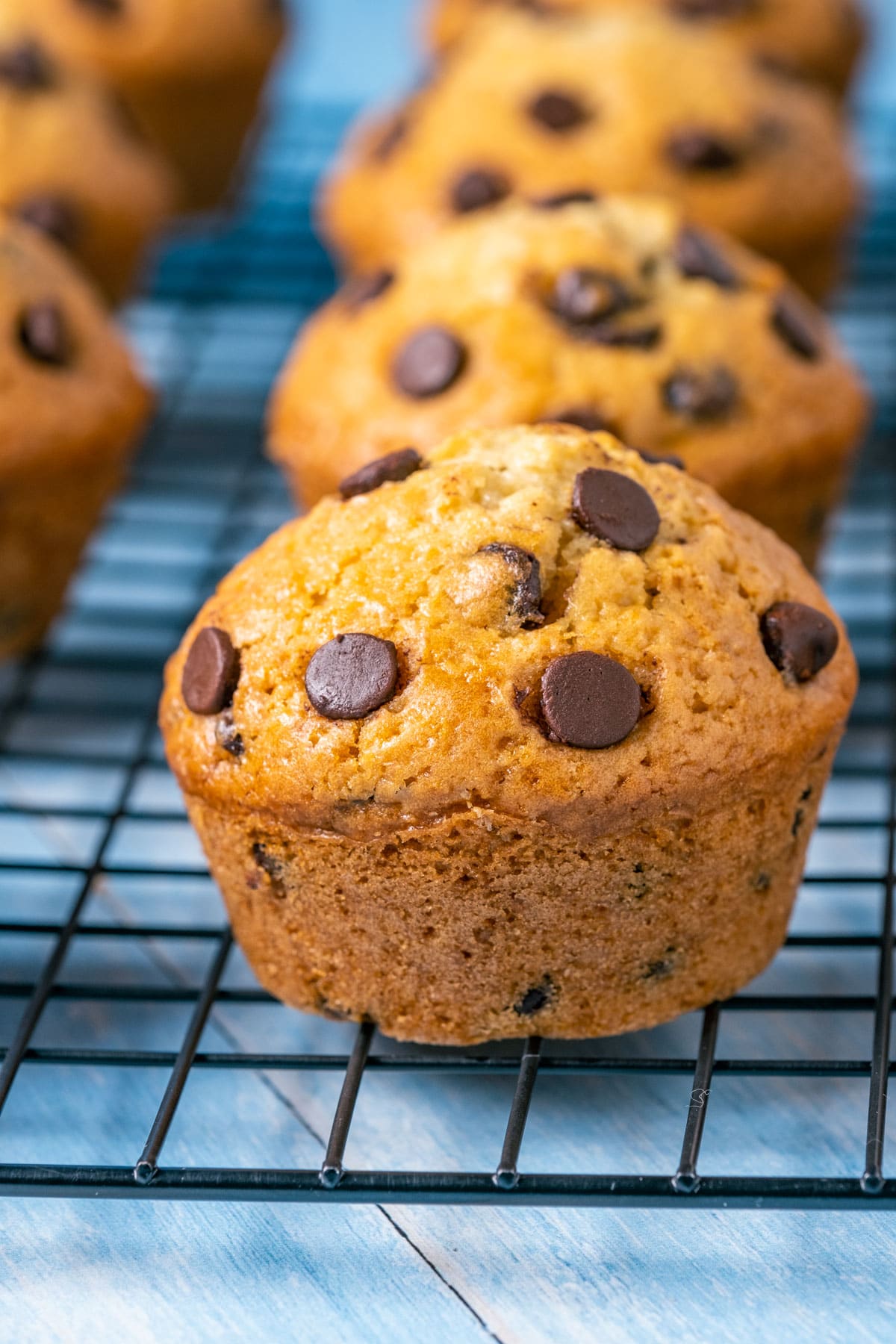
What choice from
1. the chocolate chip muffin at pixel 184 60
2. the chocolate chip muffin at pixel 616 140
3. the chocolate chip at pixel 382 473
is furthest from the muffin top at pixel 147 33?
the chocolate chip at pixel 382 473

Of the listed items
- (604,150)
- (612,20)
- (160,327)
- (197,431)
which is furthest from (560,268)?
(160,327)

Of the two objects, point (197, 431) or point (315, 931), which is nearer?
point (315, 931)

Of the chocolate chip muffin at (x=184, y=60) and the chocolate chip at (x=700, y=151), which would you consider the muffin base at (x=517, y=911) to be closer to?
the chocolate chip at (x=700, y=151)

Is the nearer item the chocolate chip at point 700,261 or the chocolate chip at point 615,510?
the chocolate chip at point 615,510

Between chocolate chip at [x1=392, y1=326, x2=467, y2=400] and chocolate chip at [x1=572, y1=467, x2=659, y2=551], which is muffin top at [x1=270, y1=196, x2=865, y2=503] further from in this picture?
chocolate chip at [x1=572, y1=467, x2=659, y2=551]

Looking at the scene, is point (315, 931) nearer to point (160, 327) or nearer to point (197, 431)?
point (197, 431)

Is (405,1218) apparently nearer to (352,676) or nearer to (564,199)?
(352,676)
